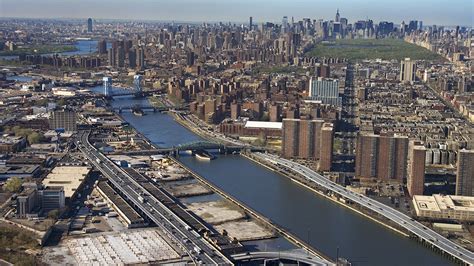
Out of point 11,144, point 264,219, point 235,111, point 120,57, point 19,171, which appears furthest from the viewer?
point 120,57

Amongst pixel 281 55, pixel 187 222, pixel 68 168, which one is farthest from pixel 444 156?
pixel 281 55

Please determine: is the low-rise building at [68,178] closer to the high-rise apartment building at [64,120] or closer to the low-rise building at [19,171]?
the low-rise building at [19,171]

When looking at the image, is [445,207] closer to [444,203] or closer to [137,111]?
[444,203]

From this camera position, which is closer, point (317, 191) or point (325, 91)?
point (317, 191)

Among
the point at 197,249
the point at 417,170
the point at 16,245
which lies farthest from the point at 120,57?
the point at 197,249

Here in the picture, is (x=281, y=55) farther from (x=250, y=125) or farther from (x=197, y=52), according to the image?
(x=250, y=125)
